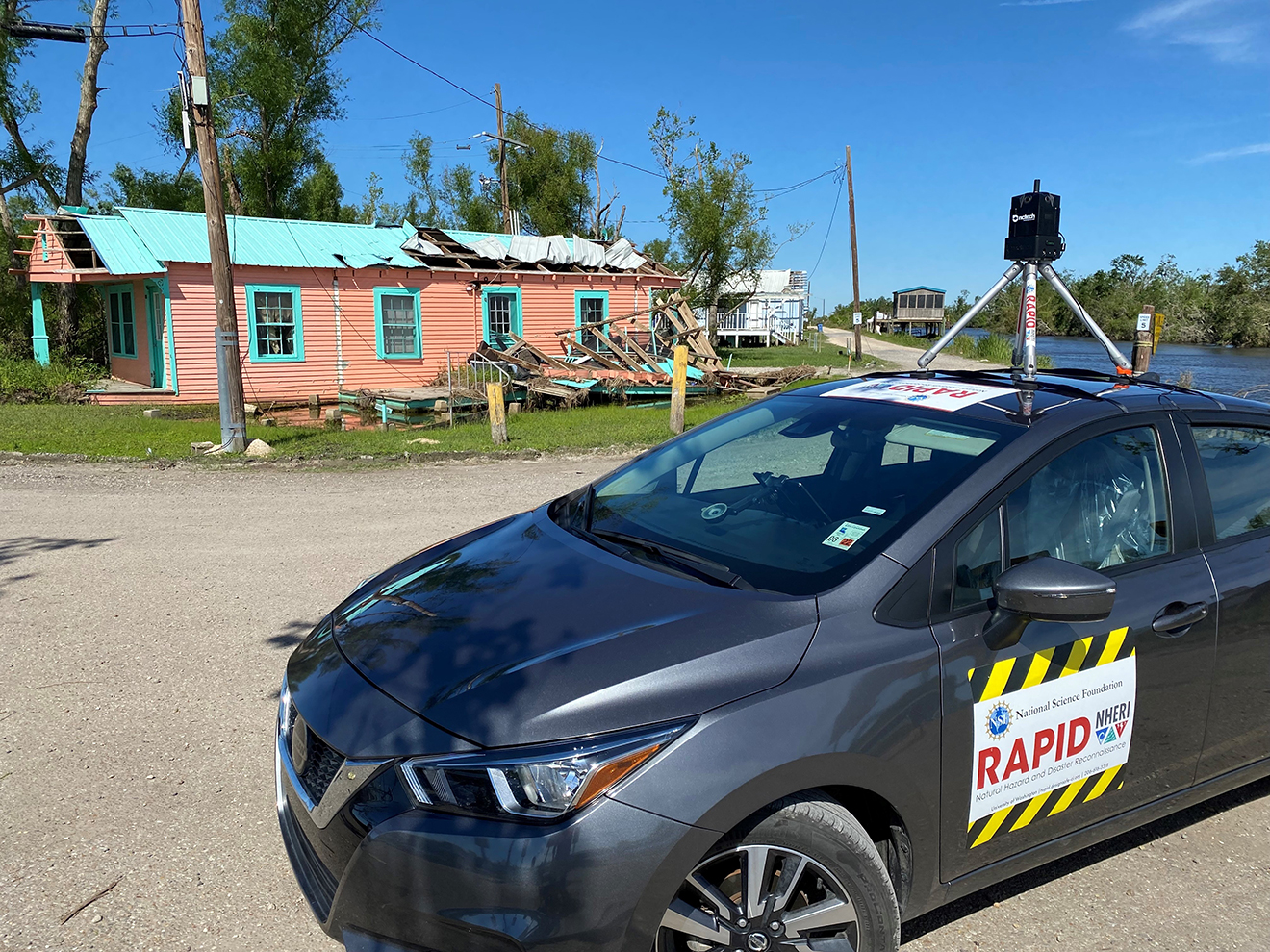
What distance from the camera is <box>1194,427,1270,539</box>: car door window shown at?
3.16 metres

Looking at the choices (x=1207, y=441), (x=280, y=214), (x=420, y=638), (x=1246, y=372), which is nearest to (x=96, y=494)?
(x=420, y=638)

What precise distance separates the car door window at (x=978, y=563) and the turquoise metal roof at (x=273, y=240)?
19276 mm

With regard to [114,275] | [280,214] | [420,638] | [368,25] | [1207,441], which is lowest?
[420,638]

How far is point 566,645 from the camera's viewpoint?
91.5 inches

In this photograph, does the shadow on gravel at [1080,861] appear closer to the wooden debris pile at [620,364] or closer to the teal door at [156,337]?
the wooden debris pile at [620,364]

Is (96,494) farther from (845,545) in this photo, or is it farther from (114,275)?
(114,275)

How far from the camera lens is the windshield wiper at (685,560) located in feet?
8.58

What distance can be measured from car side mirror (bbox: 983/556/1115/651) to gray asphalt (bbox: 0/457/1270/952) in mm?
1028

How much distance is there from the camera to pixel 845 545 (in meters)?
2.68

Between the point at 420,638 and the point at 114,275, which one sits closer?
the point at 420,638

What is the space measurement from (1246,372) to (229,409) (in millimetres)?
37979

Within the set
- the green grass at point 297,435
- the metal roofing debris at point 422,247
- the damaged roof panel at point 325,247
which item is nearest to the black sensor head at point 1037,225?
the green grass at point 297,435

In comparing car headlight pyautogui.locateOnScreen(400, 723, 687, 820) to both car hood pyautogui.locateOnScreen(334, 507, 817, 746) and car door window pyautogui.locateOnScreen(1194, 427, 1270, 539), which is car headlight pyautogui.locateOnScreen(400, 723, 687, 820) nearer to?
car hood pyautogui.locateOnScreen(334, 507, 817, 746)

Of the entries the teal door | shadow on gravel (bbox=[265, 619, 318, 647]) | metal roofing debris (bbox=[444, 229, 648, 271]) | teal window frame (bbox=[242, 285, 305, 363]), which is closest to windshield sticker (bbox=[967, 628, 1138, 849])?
shadow on gravel (bbox=[265, 619, 318, 647])
